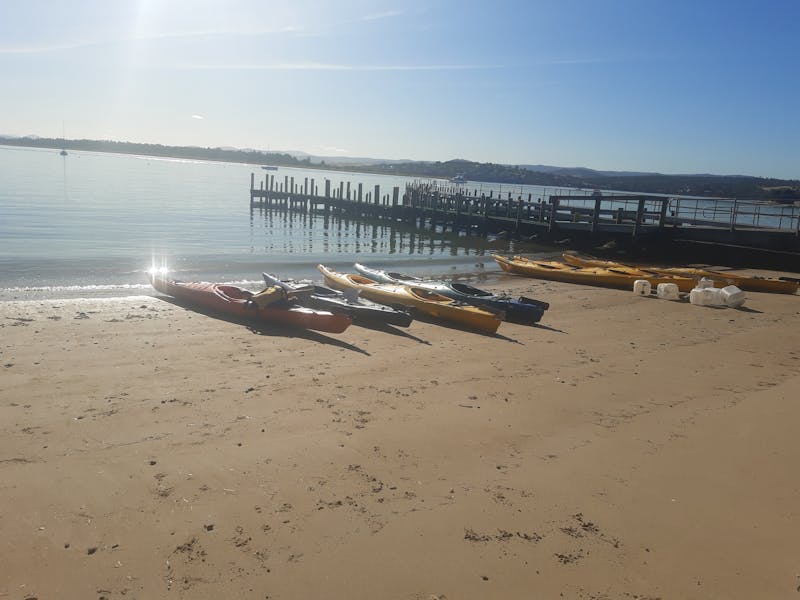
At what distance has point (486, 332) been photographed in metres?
10.3

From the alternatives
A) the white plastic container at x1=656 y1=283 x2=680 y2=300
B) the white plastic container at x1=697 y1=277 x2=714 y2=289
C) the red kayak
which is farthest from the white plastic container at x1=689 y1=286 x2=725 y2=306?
the red kayak

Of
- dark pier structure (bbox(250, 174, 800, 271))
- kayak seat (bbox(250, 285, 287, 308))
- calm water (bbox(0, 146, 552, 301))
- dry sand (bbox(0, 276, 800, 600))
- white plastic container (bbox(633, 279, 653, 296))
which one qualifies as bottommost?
calm water (bbox(0, 146, 552, 301))

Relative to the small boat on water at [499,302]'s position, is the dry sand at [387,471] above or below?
below

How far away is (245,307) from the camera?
10.5 metres

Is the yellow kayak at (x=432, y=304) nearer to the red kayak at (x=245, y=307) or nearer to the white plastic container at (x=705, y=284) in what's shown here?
the red kayak at (x=245, y=307)

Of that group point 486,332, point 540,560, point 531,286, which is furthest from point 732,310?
point 540,560

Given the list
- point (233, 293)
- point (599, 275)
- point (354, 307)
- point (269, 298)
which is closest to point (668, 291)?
point (599, 275)

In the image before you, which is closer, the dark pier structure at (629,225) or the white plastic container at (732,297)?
the white plastic container at (732,297)

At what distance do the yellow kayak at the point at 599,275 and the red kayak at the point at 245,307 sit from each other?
862cm

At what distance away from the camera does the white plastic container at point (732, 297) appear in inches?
514

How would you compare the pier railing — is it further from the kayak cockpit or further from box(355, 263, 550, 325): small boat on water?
the kayak cockpit

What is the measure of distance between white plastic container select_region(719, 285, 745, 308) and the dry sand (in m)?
4.67

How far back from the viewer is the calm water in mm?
16344

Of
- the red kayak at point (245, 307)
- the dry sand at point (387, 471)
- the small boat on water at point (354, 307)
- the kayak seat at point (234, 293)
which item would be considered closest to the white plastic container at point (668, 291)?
the dry sand at point (387, 471)
